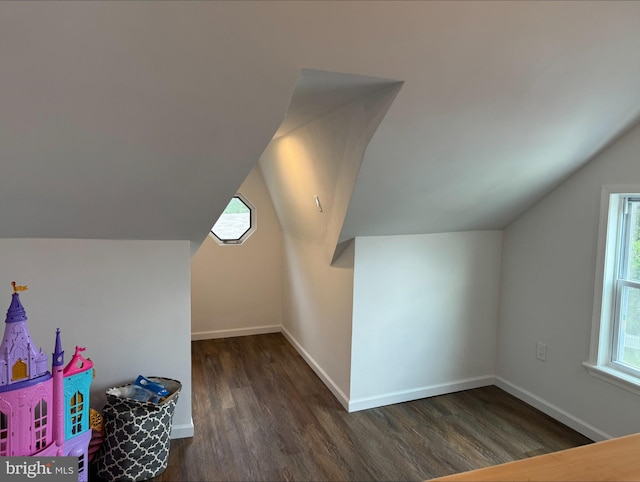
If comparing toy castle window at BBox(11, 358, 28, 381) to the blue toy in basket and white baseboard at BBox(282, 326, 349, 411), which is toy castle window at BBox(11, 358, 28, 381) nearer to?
the blue toy in basket

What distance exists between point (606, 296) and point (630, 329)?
23 cm

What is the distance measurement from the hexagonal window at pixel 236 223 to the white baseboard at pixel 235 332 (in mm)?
916

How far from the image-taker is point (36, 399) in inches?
72.4

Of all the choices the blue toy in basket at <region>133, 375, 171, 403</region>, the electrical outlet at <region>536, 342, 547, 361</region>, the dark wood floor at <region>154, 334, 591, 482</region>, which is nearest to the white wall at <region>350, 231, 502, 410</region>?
the dark wood floor at <region>154, 334, 591, 482</region>

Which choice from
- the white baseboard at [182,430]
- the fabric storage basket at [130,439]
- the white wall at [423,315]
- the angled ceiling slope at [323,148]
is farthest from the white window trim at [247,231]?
the fabric storage basket at [130,439]

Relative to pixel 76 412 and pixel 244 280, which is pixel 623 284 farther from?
pixel 244 280

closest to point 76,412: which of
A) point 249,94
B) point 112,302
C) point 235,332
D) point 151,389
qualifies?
point 151,389

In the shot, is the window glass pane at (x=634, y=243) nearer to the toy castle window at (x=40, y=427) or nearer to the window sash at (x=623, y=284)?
the window sash at (x=623, y=284)

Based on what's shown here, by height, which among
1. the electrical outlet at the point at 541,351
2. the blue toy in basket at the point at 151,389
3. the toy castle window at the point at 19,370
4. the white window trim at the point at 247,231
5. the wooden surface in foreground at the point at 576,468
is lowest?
the blue toy in basket at the point at 151,389

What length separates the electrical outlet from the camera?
3.10 metres

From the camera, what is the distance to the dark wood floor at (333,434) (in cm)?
240

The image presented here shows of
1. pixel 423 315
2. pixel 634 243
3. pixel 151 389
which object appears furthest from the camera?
pixel 423 315

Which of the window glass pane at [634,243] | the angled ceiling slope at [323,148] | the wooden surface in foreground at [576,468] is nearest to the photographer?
the wooden surface in foreground at [576,468]

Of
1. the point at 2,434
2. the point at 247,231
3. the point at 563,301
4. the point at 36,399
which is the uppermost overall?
the point at 247,231
